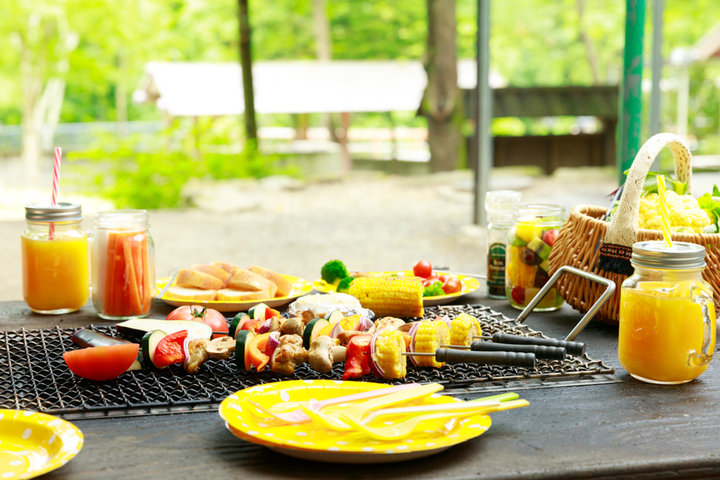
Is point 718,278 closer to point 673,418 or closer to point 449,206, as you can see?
point 673,418

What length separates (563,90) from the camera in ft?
47.2

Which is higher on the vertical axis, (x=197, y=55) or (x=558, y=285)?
(x=197, y=55)

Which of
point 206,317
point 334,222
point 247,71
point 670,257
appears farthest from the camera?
point 247,71

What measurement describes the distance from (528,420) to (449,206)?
9.74 meters

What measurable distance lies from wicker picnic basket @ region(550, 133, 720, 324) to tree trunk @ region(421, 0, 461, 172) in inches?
441

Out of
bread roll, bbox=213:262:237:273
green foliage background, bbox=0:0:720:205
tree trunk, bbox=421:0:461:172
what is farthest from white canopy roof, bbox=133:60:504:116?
bread roll, bbox=213:262:237:273

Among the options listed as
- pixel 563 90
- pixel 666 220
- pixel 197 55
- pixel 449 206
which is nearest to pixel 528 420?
pixel 666 220

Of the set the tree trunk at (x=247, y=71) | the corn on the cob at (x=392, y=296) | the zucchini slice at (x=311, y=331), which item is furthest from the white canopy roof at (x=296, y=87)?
the zucchini slice at (x=311, y=331)

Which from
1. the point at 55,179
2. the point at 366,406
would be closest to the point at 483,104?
the point at 55,179

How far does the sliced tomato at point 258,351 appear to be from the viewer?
143cm

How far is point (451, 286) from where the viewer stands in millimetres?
2121

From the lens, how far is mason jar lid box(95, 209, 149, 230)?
187 cm

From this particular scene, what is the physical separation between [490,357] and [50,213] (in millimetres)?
1124

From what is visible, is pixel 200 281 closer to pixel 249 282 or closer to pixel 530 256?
pixel 249 282
